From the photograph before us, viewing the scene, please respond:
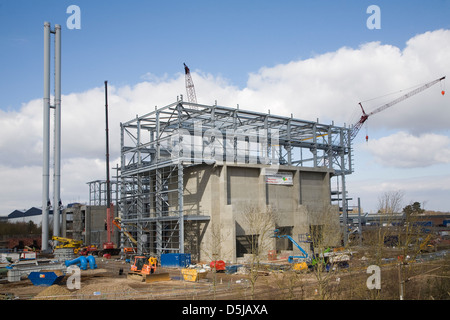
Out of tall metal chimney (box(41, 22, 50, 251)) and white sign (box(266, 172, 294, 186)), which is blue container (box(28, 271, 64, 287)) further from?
tall metal chimney (box(41, 22, 50, 251))

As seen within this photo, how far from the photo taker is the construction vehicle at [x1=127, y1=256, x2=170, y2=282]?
33625 millimetres

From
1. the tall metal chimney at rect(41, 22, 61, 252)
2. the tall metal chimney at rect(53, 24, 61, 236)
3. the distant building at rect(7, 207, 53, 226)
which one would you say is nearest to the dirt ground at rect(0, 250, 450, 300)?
the tall metal chimney at rect(41, 22, 61, 252)

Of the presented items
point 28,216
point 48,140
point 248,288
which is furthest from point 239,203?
point 28,216

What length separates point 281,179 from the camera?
54375 mm

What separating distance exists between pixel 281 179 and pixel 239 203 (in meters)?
7.80

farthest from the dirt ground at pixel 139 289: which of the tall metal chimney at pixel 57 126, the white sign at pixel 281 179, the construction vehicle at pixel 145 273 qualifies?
the tall metal chimney at pixel 57 126

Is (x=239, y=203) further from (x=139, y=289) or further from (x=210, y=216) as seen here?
(x=139, y=289)

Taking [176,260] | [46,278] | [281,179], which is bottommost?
[176,260]

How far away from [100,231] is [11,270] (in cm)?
4455

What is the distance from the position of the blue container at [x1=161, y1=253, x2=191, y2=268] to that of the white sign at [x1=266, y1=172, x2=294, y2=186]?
51.8 feet

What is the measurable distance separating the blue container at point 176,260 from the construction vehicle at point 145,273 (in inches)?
169
